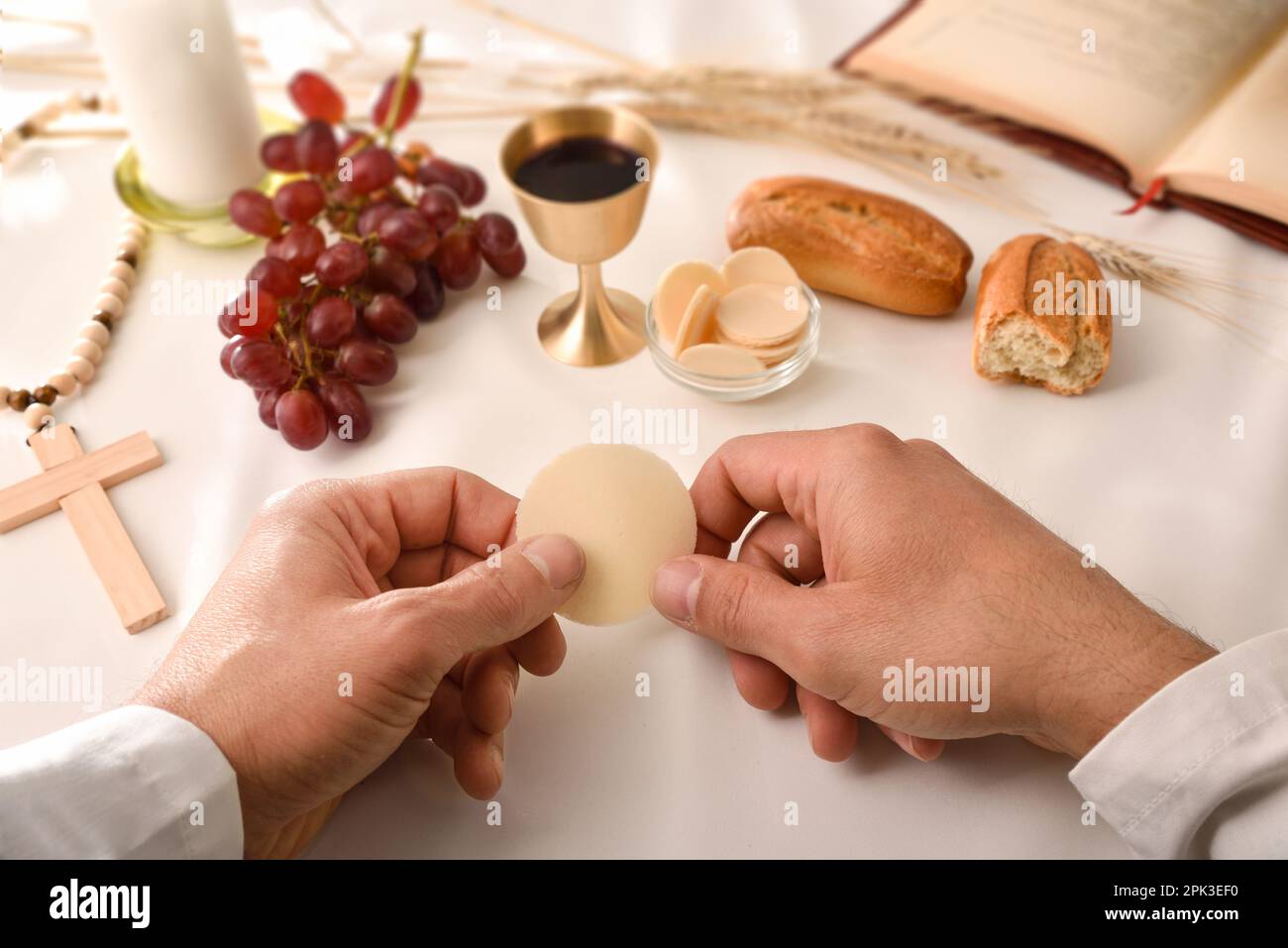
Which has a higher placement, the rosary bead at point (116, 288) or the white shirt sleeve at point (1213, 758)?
the white shirt sleeve at point (1213, 758)

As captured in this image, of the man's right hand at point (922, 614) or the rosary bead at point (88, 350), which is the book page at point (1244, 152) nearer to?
the man's right hand at point (922, 614)

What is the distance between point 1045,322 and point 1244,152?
17.0 inches

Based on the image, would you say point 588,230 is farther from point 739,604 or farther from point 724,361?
point 739,604

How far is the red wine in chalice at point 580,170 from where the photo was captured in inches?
42.4

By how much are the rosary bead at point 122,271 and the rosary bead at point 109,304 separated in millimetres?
31

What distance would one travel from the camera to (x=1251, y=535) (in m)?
1.01

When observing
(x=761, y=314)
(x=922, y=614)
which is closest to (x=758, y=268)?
(x=761, y=314)

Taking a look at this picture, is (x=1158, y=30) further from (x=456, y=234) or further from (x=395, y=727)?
(x=395, y=727)

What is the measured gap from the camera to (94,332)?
122 cm

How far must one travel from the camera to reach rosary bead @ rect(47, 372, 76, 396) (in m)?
1.17

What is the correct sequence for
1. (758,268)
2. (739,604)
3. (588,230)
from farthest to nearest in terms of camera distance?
1. (758,268)
2. (588,230)
3. (739,604)

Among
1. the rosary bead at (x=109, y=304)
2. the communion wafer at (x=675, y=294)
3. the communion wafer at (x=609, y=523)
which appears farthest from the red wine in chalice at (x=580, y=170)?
the rosary bead at (x=109, y=304)
